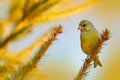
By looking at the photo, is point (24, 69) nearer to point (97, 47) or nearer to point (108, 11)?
point (97, 47)

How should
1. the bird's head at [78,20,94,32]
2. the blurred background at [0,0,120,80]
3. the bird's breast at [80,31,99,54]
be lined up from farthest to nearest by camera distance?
the blurred background at [0,0,120,80], the bird's head at [78,20,94,32], the bird's breast at [80,31,99,54]

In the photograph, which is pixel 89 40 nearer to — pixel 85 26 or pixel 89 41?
pixel 89 41

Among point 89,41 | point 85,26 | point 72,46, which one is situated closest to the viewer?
point 89,41

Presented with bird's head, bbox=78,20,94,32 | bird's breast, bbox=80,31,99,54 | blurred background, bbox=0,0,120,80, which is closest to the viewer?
bird's breast, bbox=80,31,99,54

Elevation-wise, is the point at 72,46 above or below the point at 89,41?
below

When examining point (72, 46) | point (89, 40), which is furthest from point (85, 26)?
point (72, 46)

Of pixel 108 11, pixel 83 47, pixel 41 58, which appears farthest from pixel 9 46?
pixel 108 11
